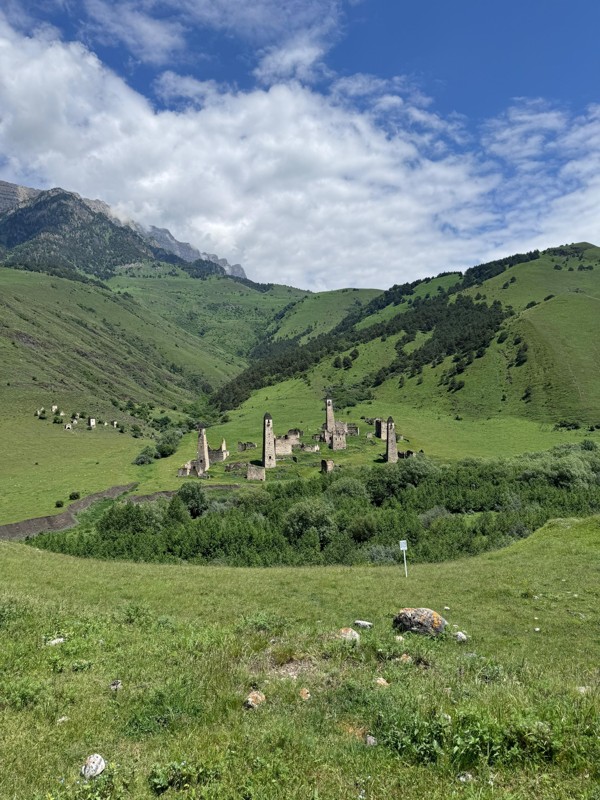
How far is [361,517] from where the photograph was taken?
48.4 meters

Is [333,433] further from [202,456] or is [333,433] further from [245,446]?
[202,456]

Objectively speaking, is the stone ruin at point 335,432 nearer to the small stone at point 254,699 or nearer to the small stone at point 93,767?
the small stone at point 254,699

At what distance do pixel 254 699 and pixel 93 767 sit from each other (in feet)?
9.86

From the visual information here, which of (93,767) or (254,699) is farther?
(254,699)

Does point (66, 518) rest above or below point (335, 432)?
below

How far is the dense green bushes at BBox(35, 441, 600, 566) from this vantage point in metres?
42.2

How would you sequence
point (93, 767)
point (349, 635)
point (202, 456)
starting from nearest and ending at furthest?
point (93, 767), point (349, 635), point (202, 456)

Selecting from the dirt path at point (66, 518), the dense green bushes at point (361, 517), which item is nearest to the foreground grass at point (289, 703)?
the dense green bushes at point (361, 517)

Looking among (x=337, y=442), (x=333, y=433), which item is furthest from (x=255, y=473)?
(x=333, y=433)

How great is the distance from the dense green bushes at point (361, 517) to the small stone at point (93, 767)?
1281 inches

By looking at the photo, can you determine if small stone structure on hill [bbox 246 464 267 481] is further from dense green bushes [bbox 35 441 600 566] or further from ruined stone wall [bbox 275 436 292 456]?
ruined stone wall [bbox 275 436 292 456]

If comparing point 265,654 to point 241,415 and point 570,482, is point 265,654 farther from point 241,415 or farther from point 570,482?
point 241,415

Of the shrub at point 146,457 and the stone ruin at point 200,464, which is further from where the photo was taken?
the shrub at point 146,457

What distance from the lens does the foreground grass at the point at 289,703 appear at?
19.3ft
